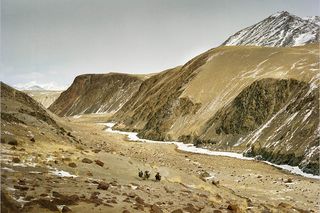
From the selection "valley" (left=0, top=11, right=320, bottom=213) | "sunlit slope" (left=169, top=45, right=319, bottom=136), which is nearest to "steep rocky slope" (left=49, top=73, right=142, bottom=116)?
"valley" (left=0, top=11, right=320, bottom=213)

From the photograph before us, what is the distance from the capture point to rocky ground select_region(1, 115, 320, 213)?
15.1 meters

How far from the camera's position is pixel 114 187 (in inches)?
752

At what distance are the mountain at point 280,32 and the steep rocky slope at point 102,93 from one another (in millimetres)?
49376

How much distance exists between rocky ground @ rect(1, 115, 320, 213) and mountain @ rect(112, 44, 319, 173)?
895 centimetres

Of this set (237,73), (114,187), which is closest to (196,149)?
(237,73)

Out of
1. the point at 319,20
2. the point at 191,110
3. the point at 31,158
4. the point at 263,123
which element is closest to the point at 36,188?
the point at 31,158

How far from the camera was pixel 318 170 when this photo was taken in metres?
35.0

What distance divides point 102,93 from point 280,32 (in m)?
78.0

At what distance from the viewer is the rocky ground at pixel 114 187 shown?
15062mm

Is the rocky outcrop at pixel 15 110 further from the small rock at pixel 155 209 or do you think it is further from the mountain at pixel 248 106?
the mountain at pixel 248 106

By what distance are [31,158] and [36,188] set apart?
507cm

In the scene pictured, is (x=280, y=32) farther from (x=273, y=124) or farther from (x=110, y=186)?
(x=110, y=186)

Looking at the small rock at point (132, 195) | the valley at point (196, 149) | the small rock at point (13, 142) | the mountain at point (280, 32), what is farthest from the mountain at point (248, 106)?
the mountain at point (280, 32)

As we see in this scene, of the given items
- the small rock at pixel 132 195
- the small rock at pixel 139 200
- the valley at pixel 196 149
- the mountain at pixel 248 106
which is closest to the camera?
the small rock at pixel 139 200
